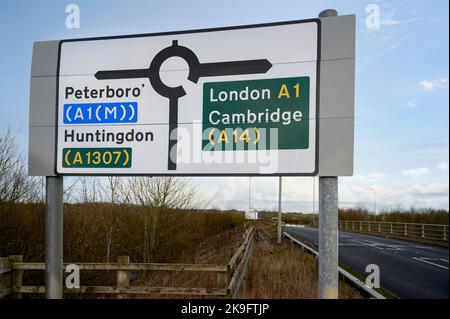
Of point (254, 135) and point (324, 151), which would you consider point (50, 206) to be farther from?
point (324, 151)

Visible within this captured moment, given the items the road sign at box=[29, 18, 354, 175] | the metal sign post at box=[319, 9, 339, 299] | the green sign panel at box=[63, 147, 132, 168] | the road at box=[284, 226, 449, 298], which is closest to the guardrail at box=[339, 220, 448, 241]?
the road at box=[284, 226, 449, 298]

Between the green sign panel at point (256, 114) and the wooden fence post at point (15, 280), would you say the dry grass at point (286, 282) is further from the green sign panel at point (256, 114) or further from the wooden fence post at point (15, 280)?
the wooden fence post at point (15, 280)

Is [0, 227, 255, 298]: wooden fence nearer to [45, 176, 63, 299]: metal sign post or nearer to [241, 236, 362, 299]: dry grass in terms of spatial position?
[241, 236, 362, 299]: dry grass

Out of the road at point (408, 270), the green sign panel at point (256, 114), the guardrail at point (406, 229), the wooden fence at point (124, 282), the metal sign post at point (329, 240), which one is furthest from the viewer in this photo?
the guardrail at point (406, 229)

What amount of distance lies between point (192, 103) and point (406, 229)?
26.0m

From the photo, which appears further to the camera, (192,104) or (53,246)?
(53,246)

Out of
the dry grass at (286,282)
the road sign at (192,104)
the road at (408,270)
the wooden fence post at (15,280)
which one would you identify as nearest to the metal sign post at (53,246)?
the road sign at (192,104)

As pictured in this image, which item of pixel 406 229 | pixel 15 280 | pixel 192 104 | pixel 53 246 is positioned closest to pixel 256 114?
pixel 192 104

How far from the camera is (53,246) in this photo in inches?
125

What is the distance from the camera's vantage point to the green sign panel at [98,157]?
315cm

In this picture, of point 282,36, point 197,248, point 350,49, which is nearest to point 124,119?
point 282,36

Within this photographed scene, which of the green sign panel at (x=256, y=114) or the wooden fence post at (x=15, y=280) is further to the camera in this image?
the wooden fence post at (x=15, y=280)

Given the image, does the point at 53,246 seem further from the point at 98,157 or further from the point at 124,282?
the point at 124,282

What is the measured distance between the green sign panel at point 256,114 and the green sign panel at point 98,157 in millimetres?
784
